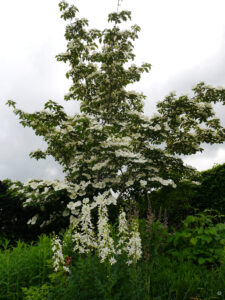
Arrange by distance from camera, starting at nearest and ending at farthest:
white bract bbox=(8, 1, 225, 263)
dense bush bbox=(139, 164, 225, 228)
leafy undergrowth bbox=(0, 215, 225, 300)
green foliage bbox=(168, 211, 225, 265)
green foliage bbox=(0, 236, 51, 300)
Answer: leafy undergrowth bbox=(0, 215, 225, 300)
green foliage bbox=(0, 236, 51, 300)
green foliage bbox=(168, 211, 225, 265)
white bract bbox=(8, 1, 225, 263)
dense bush bbox=(139, 164, 225, 228)

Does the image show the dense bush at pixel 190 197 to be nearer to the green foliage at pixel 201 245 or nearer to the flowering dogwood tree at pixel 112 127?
the flowering dogwood tree at pixel 112 127

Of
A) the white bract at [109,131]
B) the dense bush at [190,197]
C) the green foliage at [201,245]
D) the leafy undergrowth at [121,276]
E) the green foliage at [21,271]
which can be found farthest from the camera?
the dense bush at [190,197]

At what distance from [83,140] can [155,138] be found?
71.4 inches

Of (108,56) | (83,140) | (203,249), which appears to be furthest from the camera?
(108,56)

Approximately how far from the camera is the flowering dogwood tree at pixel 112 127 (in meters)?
6.73

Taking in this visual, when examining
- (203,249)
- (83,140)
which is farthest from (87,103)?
(203,249)

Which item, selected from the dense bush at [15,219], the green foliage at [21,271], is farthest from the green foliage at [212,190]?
the green foliage at [21,271]

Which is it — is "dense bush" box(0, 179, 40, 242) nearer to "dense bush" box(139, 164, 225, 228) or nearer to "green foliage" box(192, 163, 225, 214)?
"dense bush" box(139, 164, 225, 228)

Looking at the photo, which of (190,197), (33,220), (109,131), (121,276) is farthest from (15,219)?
(121,276)

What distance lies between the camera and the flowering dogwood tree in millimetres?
6730

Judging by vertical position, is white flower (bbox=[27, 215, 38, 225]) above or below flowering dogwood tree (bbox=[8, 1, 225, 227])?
below

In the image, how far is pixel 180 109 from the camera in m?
8.22

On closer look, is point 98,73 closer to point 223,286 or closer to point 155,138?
point 155,138

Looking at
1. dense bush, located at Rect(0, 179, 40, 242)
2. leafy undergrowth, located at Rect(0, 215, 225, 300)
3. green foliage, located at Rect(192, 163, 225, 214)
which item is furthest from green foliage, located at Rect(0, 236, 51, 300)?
green foliage, located at Rect(192, 163, 225, 214)
